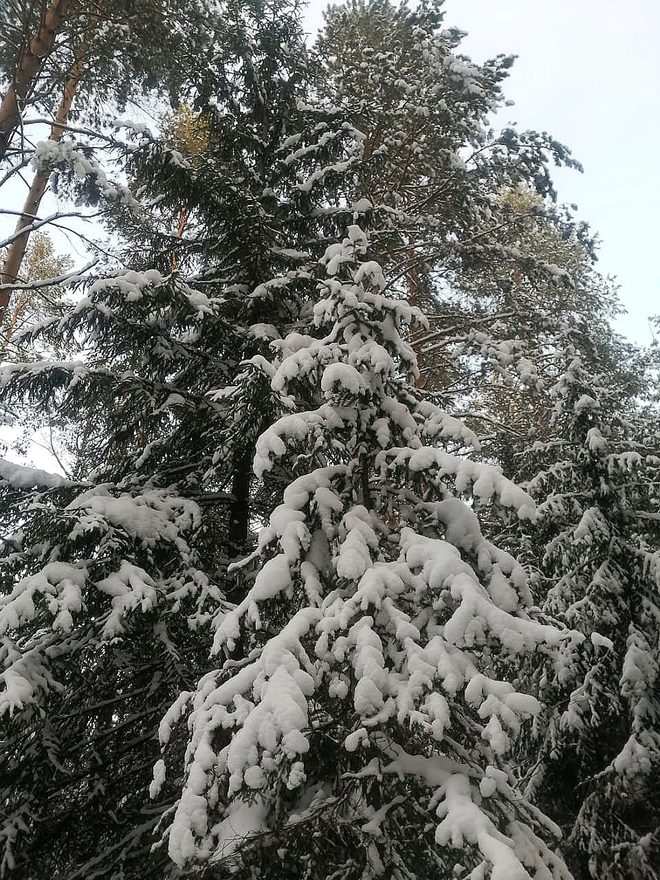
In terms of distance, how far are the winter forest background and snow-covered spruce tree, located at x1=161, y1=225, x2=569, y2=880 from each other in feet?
0.08

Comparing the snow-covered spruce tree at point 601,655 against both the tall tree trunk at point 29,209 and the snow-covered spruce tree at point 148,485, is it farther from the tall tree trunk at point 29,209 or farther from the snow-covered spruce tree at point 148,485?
the tall tree trunk at point 29,209

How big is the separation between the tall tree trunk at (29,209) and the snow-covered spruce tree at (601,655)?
23.8 ft

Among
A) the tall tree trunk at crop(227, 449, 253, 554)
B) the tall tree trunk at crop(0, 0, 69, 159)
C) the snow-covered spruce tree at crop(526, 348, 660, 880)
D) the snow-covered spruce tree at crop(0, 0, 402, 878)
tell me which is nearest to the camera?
the snow-covered spruce tree at crop(0, 0, 402, 878)

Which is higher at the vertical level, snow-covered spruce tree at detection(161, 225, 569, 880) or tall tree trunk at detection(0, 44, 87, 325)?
tall tree trunk at detection(0, 44, 87, 325)

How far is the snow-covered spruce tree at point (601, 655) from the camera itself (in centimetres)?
593

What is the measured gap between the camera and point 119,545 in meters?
4.91

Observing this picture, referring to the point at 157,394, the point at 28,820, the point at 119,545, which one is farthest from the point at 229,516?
the point at 28,820

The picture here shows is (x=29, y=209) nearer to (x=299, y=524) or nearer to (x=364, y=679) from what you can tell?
(x=299, y=524)

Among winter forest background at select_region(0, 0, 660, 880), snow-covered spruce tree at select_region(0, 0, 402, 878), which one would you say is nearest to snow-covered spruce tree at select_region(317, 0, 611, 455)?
winter forest background at select_region(0, 0, 660, 880)

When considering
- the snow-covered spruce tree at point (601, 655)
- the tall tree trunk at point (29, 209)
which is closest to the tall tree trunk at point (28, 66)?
the tall tree trunk at point (29, 209)

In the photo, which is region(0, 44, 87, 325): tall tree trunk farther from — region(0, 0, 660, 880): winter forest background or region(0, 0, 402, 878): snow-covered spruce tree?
region(0, 0, 402, 878): snow-covered spruce tree

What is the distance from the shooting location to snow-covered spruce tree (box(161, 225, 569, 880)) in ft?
9.76

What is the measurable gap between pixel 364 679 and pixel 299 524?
1.11 metres

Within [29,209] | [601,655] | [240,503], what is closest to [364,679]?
[240,503]
